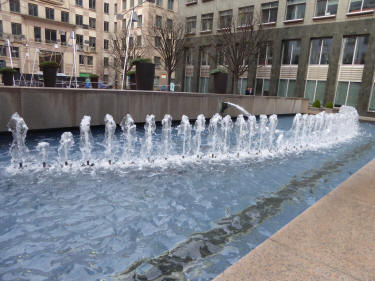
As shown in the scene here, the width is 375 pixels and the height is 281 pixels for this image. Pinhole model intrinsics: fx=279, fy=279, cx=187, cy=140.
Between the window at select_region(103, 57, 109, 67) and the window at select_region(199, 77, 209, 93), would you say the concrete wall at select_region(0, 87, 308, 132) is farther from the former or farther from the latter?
the window at select_region(103, 57, 109, 67)

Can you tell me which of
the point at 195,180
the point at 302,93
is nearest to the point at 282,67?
the point at 302,93

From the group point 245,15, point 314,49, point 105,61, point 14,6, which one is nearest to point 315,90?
point 314,49

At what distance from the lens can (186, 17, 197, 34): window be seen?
37.0m

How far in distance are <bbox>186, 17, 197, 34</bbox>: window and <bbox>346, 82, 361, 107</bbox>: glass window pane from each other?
21.0 meters

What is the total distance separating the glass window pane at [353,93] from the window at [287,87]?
519 cm

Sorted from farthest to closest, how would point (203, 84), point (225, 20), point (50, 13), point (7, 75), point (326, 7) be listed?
point (50, 13) → point (203, 84) → point (225, 20) → point (326, 7) → point (7, 75)

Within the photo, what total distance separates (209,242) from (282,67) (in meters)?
29.1

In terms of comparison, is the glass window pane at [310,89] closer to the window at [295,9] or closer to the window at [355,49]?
the window at [355,49]

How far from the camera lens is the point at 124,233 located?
3586 mm

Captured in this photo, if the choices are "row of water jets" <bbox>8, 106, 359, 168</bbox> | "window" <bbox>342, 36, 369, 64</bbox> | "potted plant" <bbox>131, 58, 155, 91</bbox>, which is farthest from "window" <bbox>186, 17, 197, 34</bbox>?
"row of water jets" <bbox>8, 106, 359, 168</bbox>

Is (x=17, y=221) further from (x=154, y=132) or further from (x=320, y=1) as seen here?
(x=320, y=1)

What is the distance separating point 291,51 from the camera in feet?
94.1

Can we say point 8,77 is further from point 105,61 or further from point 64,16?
point 105,61

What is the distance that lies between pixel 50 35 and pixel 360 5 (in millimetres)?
45545
